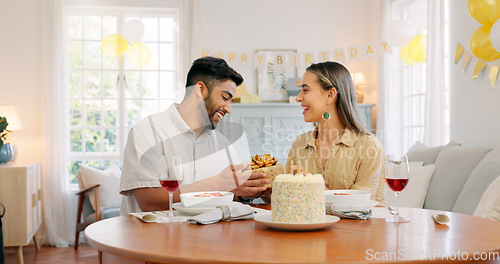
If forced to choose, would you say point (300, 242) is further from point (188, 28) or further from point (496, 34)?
point (188, 28)

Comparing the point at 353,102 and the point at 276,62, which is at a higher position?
the point at 276,62

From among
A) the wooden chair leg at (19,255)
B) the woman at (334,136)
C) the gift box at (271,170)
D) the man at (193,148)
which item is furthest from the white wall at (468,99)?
the wooden chair leg at (19,255)

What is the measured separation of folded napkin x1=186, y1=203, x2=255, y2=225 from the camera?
1460mm

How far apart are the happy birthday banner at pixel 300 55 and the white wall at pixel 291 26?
10 centimetres

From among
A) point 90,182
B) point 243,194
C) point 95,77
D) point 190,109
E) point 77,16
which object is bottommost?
point 90,182

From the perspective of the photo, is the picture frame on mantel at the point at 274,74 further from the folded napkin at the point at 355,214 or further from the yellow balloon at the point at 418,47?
the folded napkin at the point at 355,214

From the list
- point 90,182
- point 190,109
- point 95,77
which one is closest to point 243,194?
point 190,109

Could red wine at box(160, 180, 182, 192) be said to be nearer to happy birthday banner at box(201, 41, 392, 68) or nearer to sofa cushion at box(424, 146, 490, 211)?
sofa cushion at box(424, 146, 490, 211)

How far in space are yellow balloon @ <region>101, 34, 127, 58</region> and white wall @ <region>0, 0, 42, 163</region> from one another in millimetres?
841

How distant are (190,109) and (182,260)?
1472 mm

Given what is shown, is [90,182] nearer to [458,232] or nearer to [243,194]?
[243,194]

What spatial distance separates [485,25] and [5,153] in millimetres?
Result: 4208

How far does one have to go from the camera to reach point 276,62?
6.05 meters

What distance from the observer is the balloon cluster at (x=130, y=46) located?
552cm
